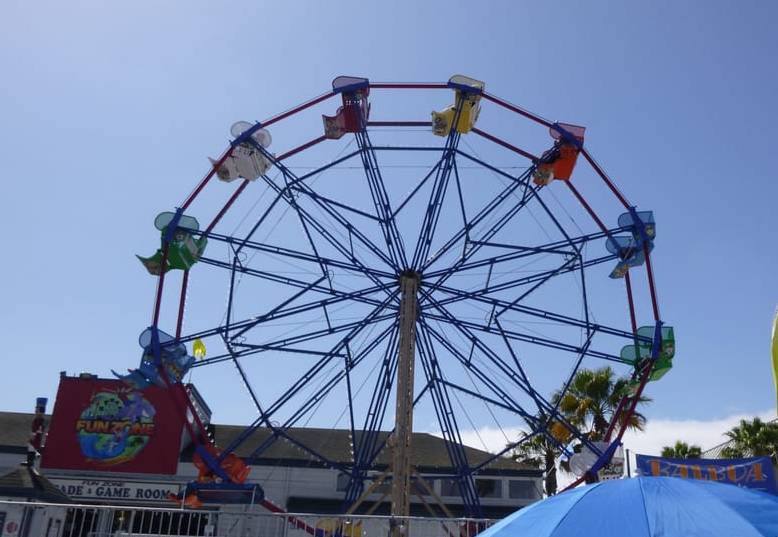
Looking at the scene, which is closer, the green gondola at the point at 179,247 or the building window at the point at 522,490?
the green gondola at the point at 179,247

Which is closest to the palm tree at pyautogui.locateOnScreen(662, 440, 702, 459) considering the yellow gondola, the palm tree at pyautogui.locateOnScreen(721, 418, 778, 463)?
the palm tree at pyautogui.locateOnScreen(721, 418, 778, 463)

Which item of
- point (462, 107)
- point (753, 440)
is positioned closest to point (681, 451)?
point (753, 440)

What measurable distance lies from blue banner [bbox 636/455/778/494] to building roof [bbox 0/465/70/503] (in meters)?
15.0

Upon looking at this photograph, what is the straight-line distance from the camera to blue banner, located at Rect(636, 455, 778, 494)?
2016 cm

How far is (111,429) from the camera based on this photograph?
29.5 m

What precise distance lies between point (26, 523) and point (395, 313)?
9.00 metres

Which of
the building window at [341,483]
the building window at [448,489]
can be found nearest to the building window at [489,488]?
the building window at [448,489]

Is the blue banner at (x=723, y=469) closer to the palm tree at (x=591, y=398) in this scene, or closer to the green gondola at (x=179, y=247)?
the palm tree at (x=591, y=398)

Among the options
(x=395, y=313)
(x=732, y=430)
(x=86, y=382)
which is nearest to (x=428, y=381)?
(x=395, y=313)

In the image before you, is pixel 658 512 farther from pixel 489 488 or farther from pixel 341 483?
pixel 341 483

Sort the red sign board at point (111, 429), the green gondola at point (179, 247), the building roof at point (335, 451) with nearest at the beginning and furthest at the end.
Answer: the green gondola at point (179, 247) < the building roof at point (335, 451) < the red sign board at point (111, 429)

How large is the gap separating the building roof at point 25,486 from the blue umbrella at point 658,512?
49.9ft

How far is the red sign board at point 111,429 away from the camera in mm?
28906

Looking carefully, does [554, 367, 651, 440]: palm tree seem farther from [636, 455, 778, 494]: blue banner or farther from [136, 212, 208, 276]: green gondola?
[136, 212, 208, 276]: green gondola
